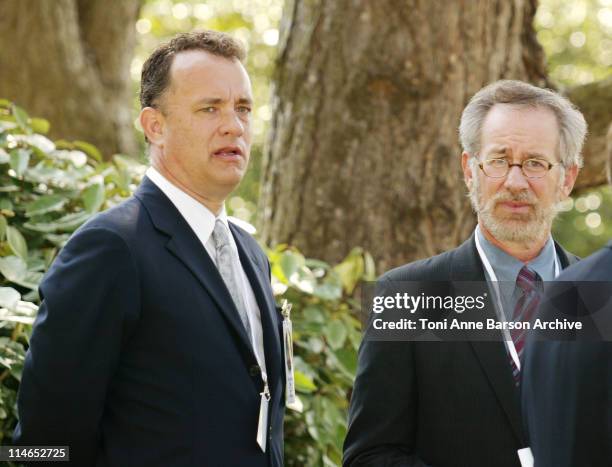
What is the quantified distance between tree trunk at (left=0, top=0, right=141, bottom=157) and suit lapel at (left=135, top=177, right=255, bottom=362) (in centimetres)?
484

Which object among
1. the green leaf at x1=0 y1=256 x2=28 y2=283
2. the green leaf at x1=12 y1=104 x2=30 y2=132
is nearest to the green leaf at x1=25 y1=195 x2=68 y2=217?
the green leaf at x1=0 y1=256 x2=28 y2=283

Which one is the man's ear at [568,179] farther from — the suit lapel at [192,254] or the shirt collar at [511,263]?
the suit lapel at [192,254]

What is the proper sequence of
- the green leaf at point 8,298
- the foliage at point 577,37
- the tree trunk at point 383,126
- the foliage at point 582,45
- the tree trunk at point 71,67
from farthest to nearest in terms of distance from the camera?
the foliage at point 577,37 < the foliage at point 582,45 < the tree trunk at point 71,67 < the tree trunk at point 383,126 < the green leaf at point 8,298

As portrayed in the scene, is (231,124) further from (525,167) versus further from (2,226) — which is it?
(2,226)

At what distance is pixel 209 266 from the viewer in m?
2.70

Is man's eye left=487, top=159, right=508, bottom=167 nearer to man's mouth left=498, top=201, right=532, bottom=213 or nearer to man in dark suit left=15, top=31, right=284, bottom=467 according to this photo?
man's mouth left=498, top=201, right=532, bottom=213

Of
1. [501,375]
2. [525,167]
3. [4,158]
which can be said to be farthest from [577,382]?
[4,158]

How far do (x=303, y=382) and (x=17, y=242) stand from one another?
1210mm

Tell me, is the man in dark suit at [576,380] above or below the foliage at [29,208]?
below

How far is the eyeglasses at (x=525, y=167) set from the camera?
289 cm

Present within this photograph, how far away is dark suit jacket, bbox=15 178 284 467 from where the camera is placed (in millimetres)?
2457

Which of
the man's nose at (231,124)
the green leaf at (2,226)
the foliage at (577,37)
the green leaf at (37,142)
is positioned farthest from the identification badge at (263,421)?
the foliage at (577,37)

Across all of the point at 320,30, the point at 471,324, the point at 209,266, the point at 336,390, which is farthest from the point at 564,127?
the point at 320,30

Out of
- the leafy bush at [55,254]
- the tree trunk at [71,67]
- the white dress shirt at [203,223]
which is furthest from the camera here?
the tree trunk at [71,67]
